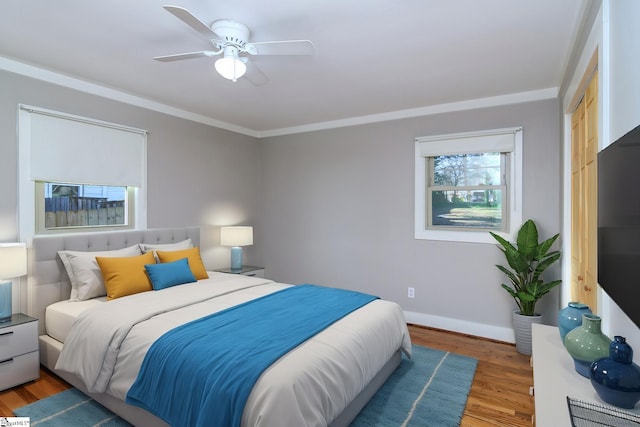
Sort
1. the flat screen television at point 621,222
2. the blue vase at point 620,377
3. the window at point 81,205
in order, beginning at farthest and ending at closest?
1. the window at point 81,205
2. the blue vase at point 620,377
3. the flat screen television at point 621,222

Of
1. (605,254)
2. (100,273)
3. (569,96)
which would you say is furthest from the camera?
(100,273)

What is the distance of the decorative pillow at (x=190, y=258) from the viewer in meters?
3.38

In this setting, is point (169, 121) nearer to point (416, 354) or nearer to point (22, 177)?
point (22, 177)

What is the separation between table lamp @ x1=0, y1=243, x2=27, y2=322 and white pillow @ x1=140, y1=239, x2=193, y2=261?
983mm

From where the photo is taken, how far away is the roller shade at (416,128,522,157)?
3531mm

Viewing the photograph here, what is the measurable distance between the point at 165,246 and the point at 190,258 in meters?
0.34

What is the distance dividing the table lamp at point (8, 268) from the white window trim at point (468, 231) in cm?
371

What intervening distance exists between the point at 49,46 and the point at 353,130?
10.2 ft

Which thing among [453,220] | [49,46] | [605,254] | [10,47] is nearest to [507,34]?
[605,254]

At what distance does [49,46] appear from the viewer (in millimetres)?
2520

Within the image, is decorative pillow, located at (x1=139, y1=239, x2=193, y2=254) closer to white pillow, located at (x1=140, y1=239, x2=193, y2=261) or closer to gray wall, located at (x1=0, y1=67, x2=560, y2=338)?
white pillow, located at (x1=140, y1=239, x2=193, y2=261)

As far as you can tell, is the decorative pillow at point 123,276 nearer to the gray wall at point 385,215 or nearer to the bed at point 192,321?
the bed at point 192,321

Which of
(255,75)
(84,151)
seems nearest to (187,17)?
(255,75)

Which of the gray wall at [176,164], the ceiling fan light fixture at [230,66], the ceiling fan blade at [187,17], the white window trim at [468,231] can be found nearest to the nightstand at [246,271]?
the gray wall at [176,164]
